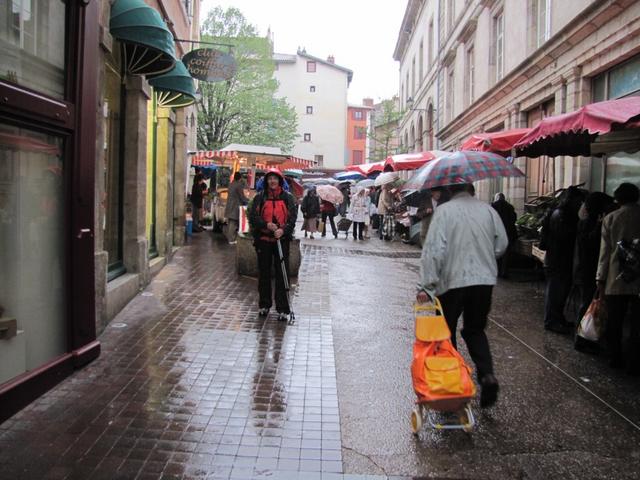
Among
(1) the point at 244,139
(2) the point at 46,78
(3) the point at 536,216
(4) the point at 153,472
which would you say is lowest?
(4) the point at 153,472

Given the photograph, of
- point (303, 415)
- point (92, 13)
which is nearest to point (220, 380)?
point (303, 415)

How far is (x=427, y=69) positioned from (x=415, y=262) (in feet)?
64.9

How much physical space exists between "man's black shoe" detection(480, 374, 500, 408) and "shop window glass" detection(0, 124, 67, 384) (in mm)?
Answer: 3473

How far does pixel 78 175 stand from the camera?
4996mm

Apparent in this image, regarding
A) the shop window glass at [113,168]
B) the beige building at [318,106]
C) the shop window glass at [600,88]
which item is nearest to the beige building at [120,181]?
the shop window glass at [113,168]

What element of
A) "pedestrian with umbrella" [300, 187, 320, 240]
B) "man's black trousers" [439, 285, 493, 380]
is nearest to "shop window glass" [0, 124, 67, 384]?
"man's black trousers" [439, 285, 493, 380]

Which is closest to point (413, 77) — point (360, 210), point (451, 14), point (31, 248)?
point (451, 14)

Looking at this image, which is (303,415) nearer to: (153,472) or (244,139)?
(153,472)

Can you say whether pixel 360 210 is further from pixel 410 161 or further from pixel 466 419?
pixel 466 419

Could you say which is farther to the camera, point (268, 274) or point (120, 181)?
point (120, 181)

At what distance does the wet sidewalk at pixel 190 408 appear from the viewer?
3488 mm

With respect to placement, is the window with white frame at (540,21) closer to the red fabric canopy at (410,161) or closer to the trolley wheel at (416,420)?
the red fabric canopy at (410,161)

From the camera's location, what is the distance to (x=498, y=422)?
421cm

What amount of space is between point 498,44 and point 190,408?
54.7 feet
